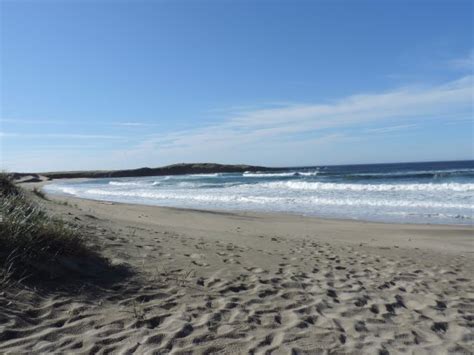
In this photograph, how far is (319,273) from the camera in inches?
231

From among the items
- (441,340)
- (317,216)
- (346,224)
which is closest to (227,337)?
(441,340)

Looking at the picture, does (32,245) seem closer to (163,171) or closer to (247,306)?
(247,306)

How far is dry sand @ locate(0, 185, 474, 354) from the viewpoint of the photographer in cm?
339

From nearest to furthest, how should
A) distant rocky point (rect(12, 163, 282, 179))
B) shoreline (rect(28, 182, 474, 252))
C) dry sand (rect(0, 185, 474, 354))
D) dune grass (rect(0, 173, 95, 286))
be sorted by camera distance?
1. dry sand (rect(0, 185, 474, 354))
2. dune grass (rect(0, 173, 95, 286))
3. shoreline (rect(28, 182, 474, 252))
4. distant rocky point (rect(12, 163, 282, 179))

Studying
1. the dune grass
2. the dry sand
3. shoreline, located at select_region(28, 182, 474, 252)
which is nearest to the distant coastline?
shoreline, located at select_region(28, 182, 474, 252)

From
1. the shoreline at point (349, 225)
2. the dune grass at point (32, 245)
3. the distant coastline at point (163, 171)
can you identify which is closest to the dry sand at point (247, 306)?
the dune grass at point (32, 245)

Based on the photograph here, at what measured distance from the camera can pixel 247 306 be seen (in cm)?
424

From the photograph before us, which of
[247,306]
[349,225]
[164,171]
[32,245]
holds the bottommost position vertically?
[349,225]

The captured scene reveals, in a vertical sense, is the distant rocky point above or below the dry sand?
above

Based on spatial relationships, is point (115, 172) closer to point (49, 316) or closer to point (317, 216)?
point (317, 216)

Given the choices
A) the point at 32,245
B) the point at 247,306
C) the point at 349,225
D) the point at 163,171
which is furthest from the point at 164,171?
the point at 247,306

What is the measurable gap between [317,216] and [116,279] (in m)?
11.7

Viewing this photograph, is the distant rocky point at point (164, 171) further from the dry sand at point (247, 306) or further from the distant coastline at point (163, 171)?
the dry sand at point (247, 306)

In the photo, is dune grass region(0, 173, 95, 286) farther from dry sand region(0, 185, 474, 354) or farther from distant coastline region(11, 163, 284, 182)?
distant coastline region(11, 163, 284, 182)
